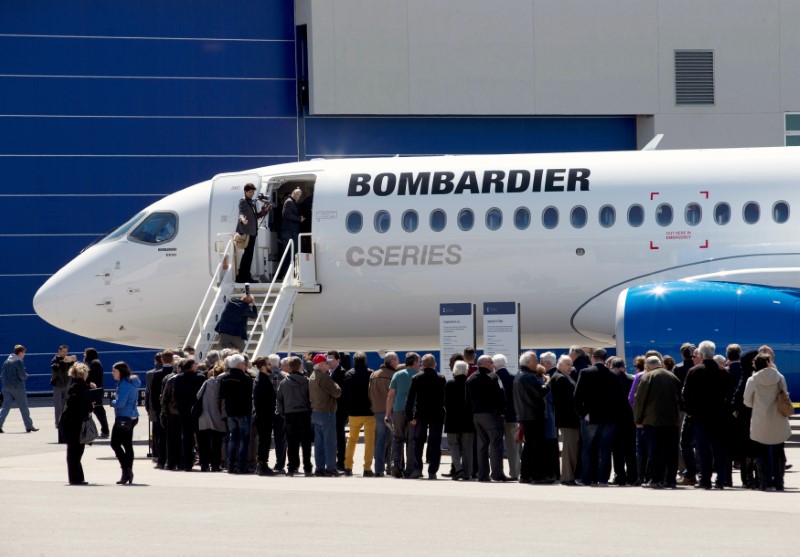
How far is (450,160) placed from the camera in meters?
25.0

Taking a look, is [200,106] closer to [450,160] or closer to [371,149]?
[371,149]

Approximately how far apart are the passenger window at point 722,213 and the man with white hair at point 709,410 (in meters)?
7.16

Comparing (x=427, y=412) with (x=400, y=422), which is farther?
(x=400, y=422)

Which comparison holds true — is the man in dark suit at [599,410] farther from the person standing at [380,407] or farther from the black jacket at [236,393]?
the black jacket at [236,393]

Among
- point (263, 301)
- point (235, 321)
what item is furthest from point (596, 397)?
point (263, 301)

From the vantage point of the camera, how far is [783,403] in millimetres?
15914

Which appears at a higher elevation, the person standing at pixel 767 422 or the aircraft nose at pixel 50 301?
the aircraft nose at pixel 50 301

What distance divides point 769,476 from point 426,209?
9744mm

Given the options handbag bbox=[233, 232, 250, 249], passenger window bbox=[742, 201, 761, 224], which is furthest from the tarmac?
handbag bbox=[233, 232, 250, 249]

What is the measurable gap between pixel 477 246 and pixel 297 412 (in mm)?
6241

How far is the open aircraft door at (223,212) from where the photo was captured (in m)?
25.1

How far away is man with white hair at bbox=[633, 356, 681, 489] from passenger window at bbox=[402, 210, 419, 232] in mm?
8189

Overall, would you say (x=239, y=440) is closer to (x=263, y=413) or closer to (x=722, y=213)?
(x=263, y=413)

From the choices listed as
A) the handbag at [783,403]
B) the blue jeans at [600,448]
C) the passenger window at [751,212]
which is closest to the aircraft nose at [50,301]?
the blue jeans at [600,448]
